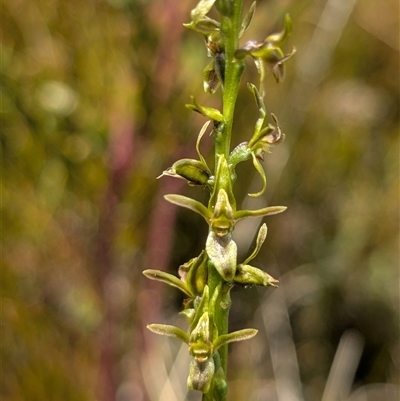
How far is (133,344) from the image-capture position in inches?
107

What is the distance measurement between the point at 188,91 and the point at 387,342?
70.2 inches

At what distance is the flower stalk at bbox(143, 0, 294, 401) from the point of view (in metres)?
0.72

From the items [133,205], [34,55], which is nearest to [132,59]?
[133,205]

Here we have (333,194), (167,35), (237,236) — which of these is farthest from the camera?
(333,194)

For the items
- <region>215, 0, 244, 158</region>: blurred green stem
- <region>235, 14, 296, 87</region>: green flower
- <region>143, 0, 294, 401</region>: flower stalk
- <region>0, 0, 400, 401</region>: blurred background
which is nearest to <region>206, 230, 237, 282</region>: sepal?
<region>143, 0, 294, 401</region>: flower stalk

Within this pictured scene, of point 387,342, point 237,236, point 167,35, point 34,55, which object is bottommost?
point 387,342

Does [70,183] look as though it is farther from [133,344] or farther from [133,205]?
[133,344]

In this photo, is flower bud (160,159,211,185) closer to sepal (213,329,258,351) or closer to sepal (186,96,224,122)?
sepal (186,96,224,122)

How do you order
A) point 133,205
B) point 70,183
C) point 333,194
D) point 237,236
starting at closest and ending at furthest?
point 133,205 < point 70,183 < point 237,236 < point 333,194

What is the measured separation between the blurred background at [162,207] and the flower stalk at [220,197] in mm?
1516

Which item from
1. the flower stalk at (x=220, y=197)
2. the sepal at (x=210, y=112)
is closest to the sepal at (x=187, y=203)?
the flower stalk at (x=220, y=197)

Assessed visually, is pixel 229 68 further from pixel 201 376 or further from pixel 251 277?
pixel 201 376

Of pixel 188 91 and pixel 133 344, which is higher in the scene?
pixel 188 91

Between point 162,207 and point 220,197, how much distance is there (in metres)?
1.69
